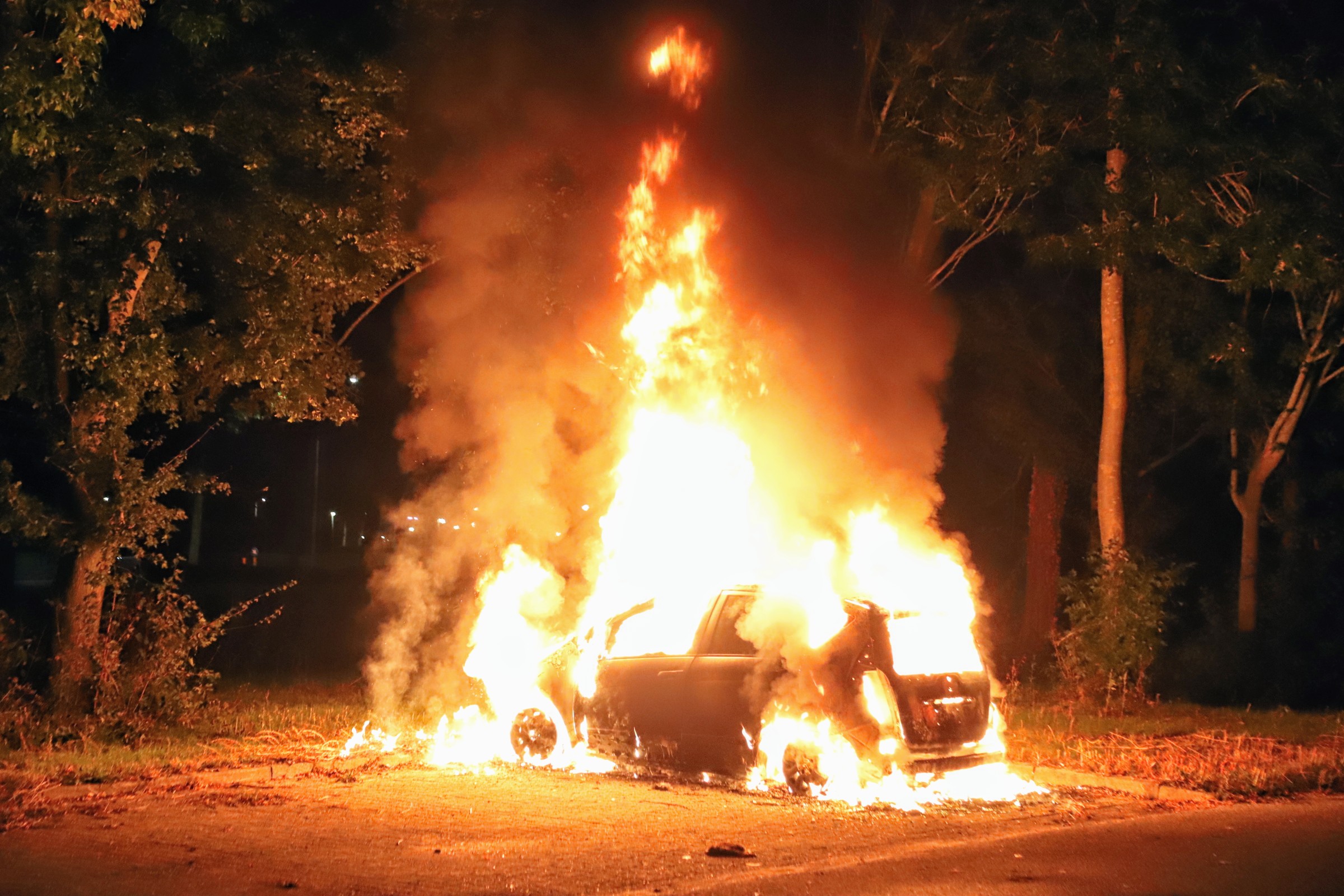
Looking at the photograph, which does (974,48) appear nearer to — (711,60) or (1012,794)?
(711,60)

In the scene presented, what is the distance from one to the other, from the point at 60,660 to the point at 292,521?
4551 centimetres

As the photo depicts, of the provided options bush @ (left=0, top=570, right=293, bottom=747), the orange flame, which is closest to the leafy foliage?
bush @ (left=0, top=570, right=293, bottom=747)

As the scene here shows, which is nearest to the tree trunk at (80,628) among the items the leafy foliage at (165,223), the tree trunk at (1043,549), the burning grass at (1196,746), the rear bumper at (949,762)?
the leafy foliage at (165,223)

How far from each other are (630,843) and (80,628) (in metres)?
7.57

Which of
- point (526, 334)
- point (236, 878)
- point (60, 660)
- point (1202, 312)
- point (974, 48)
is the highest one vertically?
point (974, 48)

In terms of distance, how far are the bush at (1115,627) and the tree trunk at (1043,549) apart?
6.07m

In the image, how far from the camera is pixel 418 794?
30.3 feet

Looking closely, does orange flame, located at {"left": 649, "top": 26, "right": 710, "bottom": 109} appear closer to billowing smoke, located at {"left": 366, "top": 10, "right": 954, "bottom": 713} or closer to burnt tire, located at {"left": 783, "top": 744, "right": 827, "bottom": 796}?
billowing smoke, located at {"left": 366, "top": 10, "right": 954, "bottom": 713}

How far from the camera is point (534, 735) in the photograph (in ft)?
34.4

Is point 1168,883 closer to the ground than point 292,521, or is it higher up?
closer to the ground

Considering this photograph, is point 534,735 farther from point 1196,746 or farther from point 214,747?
point 1196,746

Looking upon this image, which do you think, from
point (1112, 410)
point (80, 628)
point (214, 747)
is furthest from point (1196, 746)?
point (80, 628)

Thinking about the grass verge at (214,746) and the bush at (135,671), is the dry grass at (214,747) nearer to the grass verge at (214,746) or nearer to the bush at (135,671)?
the grass verge at (214,746)


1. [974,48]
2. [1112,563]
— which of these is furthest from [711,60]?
[1112,563]
